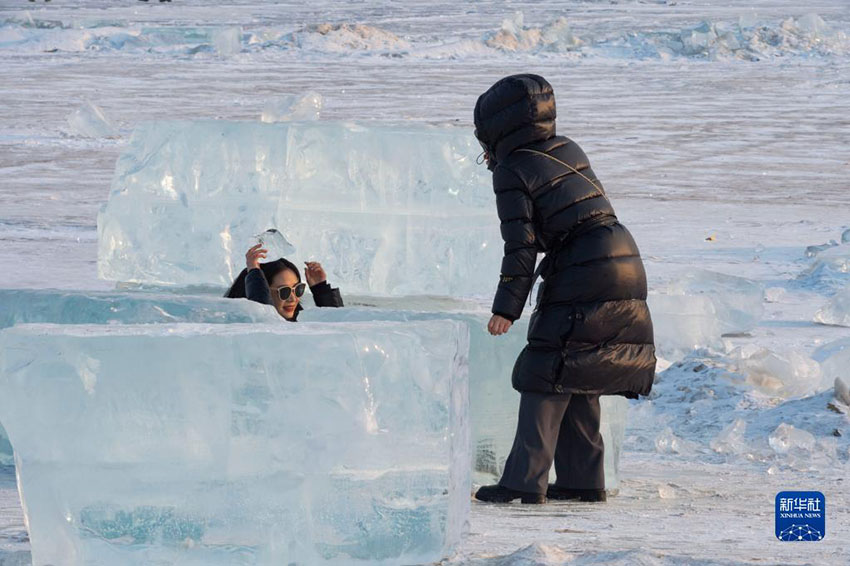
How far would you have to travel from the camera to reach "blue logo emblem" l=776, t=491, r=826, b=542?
3668mm

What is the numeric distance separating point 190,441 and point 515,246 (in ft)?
4.13

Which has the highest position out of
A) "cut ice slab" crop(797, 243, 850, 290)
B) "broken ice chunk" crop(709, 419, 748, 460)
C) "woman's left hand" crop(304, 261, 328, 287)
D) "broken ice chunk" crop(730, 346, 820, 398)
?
"cut ice slab" crop(797, 243, 850, 290)

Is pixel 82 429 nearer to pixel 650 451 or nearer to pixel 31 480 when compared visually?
pixel 31 480

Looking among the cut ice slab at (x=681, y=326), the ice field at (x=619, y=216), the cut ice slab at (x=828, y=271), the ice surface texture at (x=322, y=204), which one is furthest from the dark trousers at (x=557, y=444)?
the cut ice slab at (x=828, y=271)

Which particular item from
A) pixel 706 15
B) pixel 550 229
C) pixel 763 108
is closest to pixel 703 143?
pixel 763 108

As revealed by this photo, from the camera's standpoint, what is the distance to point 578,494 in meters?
4.26

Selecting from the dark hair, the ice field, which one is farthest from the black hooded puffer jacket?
the dark hair

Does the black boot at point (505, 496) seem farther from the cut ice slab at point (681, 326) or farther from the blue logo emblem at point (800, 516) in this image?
the cut ice slab at point (681, 326)

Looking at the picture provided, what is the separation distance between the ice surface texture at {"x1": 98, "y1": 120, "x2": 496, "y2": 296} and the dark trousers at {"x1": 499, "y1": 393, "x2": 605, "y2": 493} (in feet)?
6.91

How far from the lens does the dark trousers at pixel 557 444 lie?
161 inches

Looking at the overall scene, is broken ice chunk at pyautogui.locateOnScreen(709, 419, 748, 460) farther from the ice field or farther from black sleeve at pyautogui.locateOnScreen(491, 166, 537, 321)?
black sleeve at pyautogui.locateOnScreen(491, 166, 537, 321)

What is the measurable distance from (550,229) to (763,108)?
17902mm

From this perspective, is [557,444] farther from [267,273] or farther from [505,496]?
[267,273]

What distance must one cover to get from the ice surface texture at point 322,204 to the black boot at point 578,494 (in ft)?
6.96
